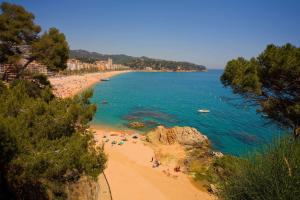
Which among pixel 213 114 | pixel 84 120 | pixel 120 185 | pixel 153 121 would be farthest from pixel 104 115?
pixel 84 120

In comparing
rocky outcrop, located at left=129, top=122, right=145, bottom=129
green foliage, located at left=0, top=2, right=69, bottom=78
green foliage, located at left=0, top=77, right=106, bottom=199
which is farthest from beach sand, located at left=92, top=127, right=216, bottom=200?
rocky outcrop, located at left=129, top=122, right=145, bottom=129

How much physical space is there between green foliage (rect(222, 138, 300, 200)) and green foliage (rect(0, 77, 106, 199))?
143 inches

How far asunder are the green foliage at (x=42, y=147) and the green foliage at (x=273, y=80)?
623 centimetres

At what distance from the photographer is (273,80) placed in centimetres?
852

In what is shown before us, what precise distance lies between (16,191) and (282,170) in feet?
23.8

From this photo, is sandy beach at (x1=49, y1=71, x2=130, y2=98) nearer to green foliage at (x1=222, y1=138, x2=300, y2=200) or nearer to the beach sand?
the beach sand

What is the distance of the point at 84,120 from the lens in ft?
22.7

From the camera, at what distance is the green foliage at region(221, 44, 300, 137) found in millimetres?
7738

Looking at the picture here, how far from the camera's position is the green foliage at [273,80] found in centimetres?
774

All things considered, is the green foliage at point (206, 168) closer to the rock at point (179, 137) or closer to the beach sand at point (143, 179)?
the beach sand at point (143, 179)

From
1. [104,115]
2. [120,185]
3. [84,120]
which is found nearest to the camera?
[84,120]

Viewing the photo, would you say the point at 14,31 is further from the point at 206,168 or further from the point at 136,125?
the point at 136,125

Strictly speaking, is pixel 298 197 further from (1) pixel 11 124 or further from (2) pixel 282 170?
(1) pixel 11 124

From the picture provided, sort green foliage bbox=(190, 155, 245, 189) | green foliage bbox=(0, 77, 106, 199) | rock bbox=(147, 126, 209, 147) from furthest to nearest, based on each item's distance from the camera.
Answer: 1. rock bbox=(147, 126, 209, 147)
2. green foliage bbox=(190, 155, 245, 189)
3. green foliage bbox=(0, 77, 106, 199)
